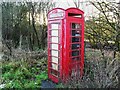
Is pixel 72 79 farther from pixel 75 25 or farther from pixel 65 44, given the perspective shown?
pixel 75 25

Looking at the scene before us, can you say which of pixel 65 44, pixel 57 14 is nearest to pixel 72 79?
pixel 65 44

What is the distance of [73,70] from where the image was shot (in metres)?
2.99

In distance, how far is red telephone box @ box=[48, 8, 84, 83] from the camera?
9.48 ft

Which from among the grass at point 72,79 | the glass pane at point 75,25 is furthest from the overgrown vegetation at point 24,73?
the glass pane at point 75,25

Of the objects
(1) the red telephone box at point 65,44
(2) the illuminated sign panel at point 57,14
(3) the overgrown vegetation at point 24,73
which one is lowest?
(3) the overgrown vegetation at point 24,73

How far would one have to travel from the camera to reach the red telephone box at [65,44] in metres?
2.89

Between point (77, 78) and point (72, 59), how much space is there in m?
0.39

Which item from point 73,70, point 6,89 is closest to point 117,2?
point 73,70

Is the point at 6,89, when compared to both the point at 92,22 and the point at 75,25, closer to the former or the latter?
the point at 75,25

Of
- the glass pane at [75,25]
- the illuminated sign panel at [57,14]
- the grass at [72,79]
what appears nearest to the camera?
the grass at [72,79]

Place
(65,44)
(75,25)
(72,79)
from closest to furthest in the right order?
(72,79)
(65,44)
(75,25)

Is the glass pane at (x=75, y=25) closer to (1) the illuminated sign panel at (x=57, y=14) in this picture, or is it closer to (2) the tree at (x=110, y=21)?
(1) the illuminated sign panel at (x=57, y=14)

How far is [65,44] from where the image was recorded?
289 cm

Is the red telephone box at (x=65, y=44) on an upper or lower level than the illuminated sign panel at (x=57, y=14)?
lower
